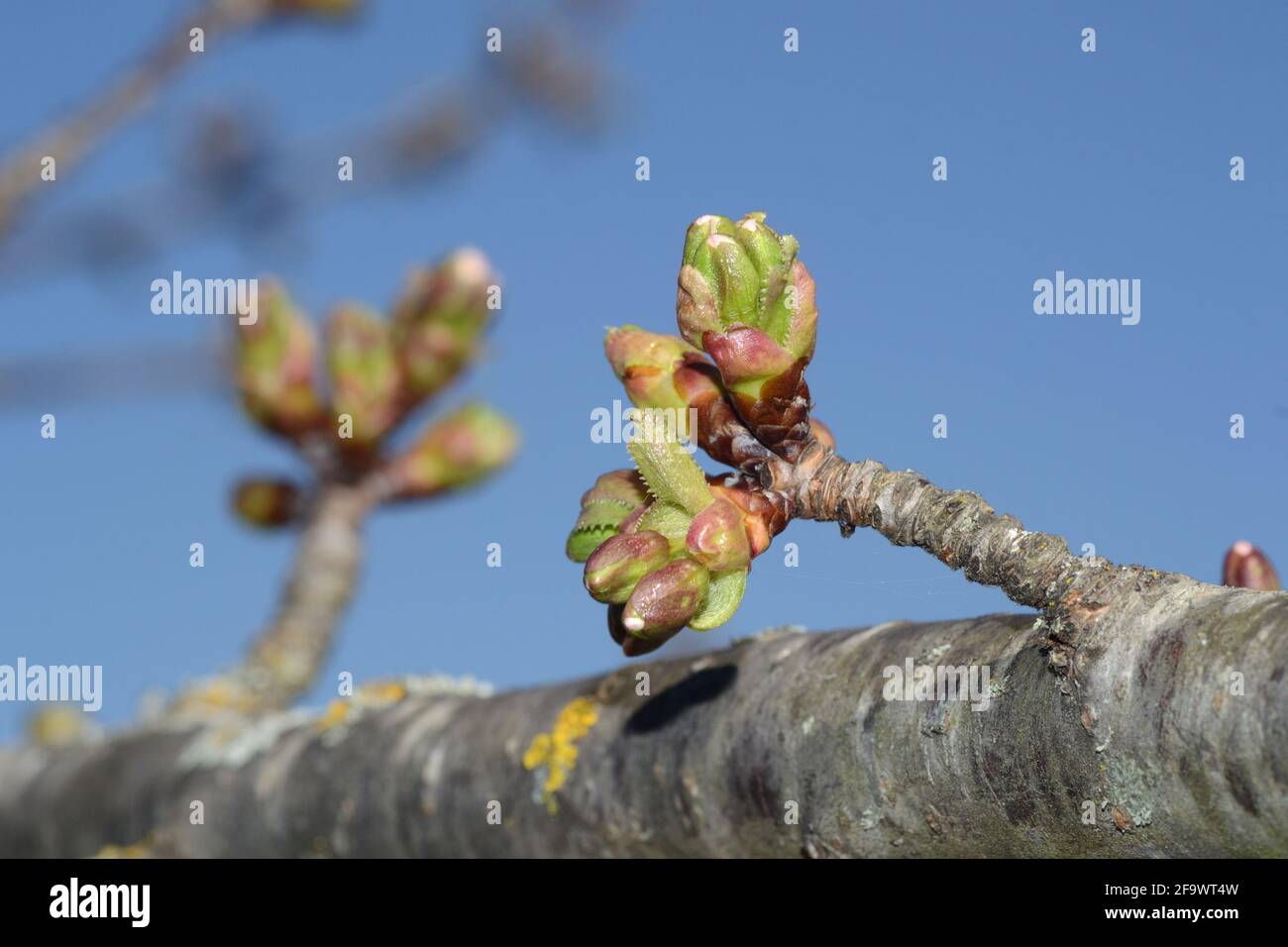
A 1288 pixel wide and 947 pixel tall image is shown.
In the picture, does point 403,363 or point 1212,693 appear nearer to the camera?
point 1212,693

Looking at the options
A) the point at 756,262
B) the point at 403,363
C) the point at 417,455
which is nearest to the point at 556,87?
the point at 403,363

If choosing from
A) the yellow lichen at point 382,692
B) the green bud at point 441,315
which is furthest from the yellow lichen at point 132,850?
the green bud at point 441,315

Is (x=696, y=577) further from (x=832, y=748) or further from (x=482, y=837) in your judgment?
(x=482, y=837)

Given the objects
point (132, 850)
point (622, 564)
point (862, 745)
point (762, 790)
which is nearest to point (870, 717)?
point (862, 745)

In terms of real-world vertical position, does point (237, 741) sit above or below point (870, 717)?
below

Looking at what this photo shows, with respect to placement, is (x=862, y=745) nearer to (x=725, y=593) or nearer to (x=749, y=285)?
(x=725, y=593)

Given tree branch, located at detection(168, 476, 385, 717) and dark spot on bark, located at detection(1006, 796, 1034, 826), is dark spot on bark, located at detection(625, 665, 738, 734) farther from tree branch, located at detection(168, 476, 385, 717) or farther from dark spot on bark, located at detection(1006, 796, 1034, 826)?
tree branch, located at detection(168, 476, 385, 717)
